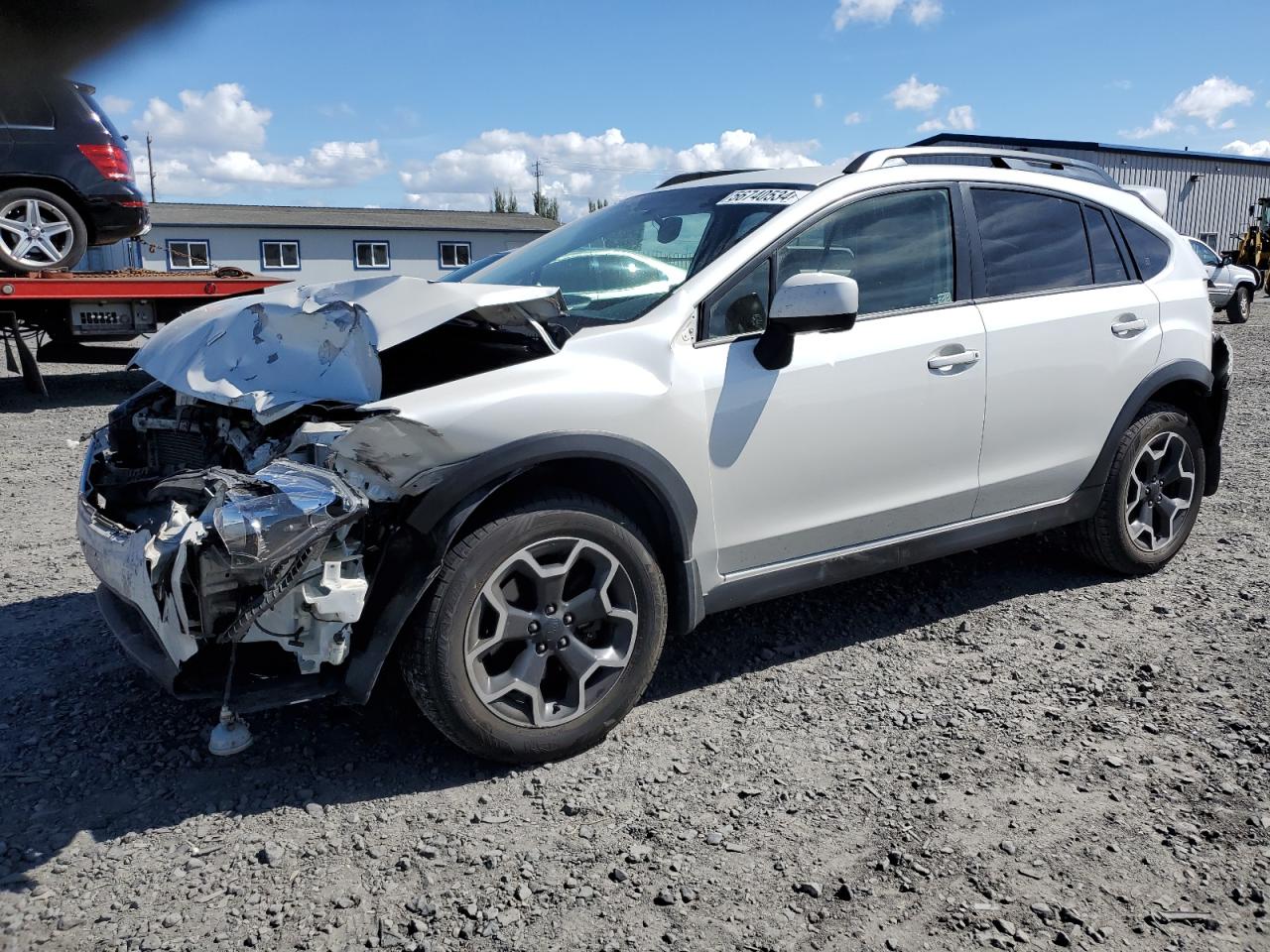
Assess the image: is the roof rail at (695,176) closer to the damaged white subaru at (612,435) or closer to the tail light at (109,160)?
the damaged white subaru at (612,435)

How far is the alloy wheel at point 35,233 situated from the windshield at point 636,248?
718 centimetres

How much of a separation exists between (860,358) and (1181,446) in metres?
2.14

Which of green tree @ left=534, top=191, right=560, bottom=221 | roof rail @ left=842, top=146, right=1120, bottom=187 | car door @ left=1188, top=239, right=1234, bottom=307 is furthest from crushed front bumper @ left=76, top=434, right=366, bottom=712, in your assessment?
green tree @ left=534, top=191, right=560, bottom=221

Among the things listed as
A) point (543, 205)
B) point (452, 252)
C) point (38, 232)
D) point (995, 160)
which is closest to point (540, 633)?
point (995, 160)

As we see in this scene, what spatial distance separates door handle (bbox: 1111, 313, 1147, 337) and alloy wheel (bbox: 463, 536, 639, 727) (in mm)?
2574

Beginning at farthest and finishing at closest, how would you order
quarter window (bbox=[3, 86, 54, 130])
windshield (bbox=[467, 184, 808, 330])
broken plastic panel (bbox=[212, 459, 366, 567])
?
windshield (bbox=[467, 184, 808, 330]) < broken plastic panel (bbox=[212, 459, 366, 567]) < quarter window (bbox=[3, 86, 54, 130])

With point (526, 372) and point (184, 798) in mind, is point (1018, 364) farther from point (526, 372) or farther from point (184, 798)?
point (184, 798)

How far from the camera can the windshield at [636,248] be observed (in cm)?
352

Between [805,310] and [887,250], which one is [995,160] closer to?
[887,250]

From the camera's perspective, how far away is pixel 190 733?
3293 mm

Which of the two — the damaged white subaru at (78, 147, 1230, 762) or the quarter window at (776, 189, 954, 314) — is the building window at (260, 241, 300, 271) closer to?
the damaged white subaru at (78, 147, 1230, 762)

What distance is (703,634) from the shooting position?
4094 mm

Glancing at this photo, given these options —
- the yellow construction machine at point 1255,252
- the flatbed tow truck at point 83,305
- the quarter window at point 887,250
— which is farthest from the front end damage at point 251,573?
the yellow construction machine at point 1255,252

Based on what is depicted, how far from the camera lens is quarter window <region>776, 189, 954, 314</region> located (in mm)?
3568
